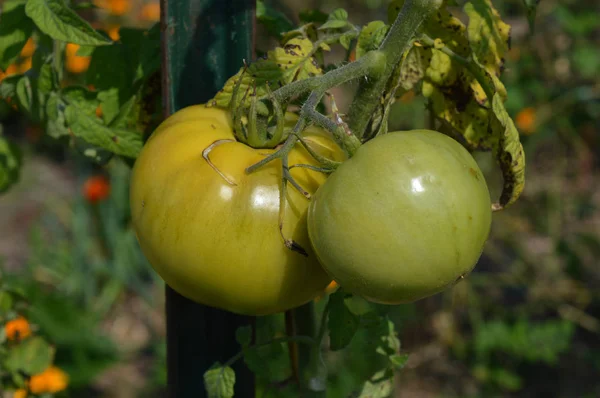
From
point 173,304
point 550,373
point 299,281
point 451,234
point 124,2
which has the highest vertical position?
point 451,234

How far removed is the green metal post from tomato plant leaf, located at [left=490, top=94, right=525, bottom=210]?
38cm

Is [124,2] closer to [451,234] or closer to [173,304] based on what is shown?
[173,304]

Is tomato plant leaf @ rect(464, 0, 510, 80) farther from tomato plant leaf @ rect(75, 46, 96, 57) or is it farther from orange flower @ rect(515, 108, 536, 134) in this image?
orange flower @ rect(515, 108, 536, 134)

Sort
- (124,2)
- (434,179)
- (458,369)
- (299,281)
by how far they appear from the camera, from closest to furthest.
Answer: (434,179), (299,281), (458,369), (124,2)

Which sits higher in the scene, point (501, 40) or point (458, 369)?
point (501, 40)

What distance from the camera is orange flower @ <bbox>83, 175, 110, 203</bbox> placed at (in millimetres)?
3088

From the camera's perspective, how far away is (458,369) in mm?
3023

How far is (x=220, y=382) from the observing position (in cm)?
105

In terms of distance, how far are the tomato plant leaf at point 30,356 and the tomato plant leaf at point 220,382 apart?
1.96ft

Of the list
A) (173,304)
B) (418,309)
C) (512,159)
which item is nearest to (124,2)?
(418,309)

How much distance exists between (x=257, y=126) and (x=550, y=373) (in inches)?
97.2

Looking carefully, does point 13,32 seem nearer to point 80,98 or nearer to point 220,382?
point 80,98

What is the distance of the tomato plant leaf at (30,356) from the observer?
152cm

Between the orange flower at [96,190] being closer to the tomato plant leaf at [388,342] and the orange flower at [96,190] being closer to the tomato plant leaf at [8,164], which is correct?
the tomato plant leaf at [8,164]
